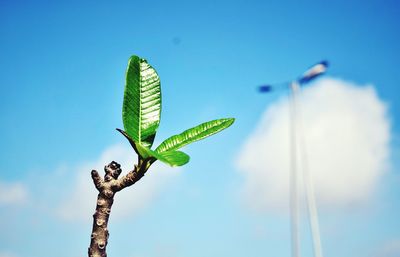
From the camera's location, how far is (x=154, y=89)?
1.83 m

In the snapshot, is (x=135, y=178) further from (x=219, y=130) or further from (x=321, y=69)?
(x=321, y=69)

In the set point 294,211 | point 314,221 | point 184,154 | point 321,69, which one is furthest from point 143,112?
point 314,221

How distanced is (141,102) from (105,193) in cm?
43

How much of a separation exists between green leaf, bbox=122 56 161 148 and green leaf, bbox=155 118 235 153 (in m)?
0.09

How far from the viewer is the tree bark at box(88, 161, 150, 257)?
139 centimetres

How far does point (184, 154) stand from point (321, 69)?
880 cm

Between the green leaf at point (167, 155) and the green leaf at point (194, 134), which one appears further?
the green leaf at point (194, 134)

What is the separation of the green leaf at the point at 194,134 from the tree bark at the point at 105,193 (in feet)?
0.37

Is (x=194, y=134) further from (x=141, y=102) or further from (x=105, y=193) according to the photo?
(x=105, y=193)

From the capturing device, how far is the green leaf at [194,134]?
1684 millimetres

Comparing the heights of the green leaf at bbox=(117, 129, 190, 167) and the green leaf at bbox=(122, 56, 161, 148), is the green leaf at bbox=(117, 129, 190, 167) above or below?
below

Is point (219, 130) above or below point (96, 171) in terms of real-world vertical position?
above

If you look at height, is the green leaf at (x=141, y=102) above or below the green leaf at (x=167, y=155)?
above

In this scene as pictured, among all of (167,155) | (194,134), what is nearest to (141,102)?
(194,134)
